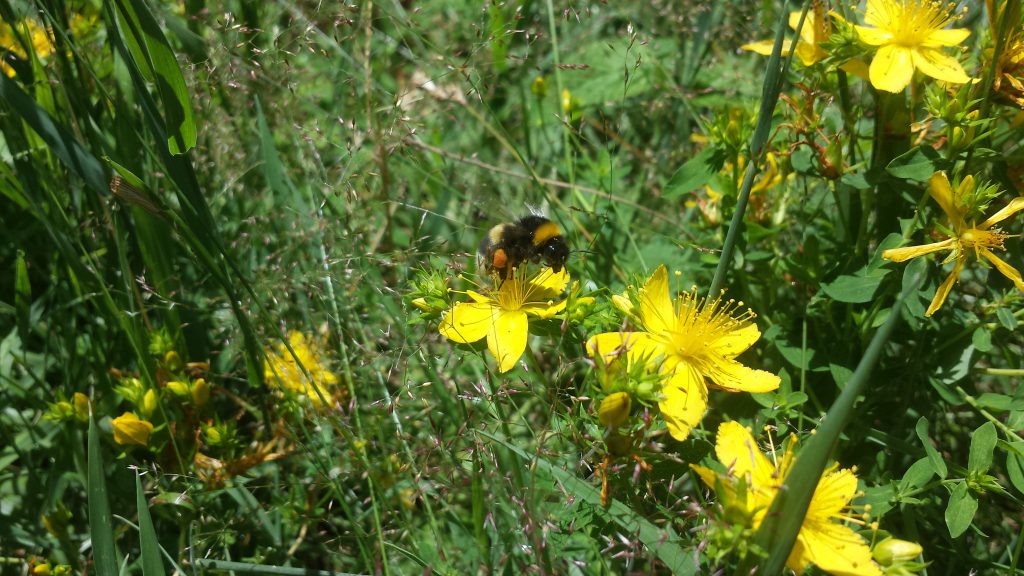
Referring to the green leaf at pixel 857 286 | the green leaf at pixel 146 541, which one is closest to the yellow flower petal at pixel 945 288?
the green leaf at pixel 857 286

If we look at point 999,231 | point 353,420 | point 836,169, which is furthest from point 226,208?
point 999,231

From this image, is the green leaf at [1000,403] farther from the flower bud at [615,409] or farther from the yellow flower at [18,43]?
the yellow flower at [18,43]

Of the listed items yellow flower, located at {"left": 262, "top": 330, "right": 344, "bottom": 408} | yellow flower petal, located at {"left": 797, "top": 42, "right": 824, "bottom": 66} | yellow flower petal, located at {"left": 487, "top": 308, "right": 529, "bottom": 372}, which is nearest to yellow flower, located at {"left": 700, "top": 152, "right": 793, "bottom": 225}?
yellow flower petal, located at {"left": 797, "top": 42, "right": 824, "bottom": 66}

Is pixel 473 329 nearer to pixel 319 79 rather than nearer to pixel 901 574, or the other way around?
pixel 901 574

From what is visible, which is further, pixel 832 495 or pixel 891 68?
pixel 891 68

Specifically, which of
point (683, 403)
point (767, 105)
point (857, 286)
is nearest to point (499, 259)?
point (683, 403)

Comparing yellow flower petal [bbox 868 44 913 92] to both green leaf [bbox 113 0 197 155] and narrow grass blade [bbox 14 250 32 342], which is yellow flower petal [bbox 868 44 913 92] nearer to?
green leaf [bbox 113 0 197 155]

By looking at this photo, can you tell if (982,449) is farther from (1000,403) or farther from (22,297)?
(22,297)
